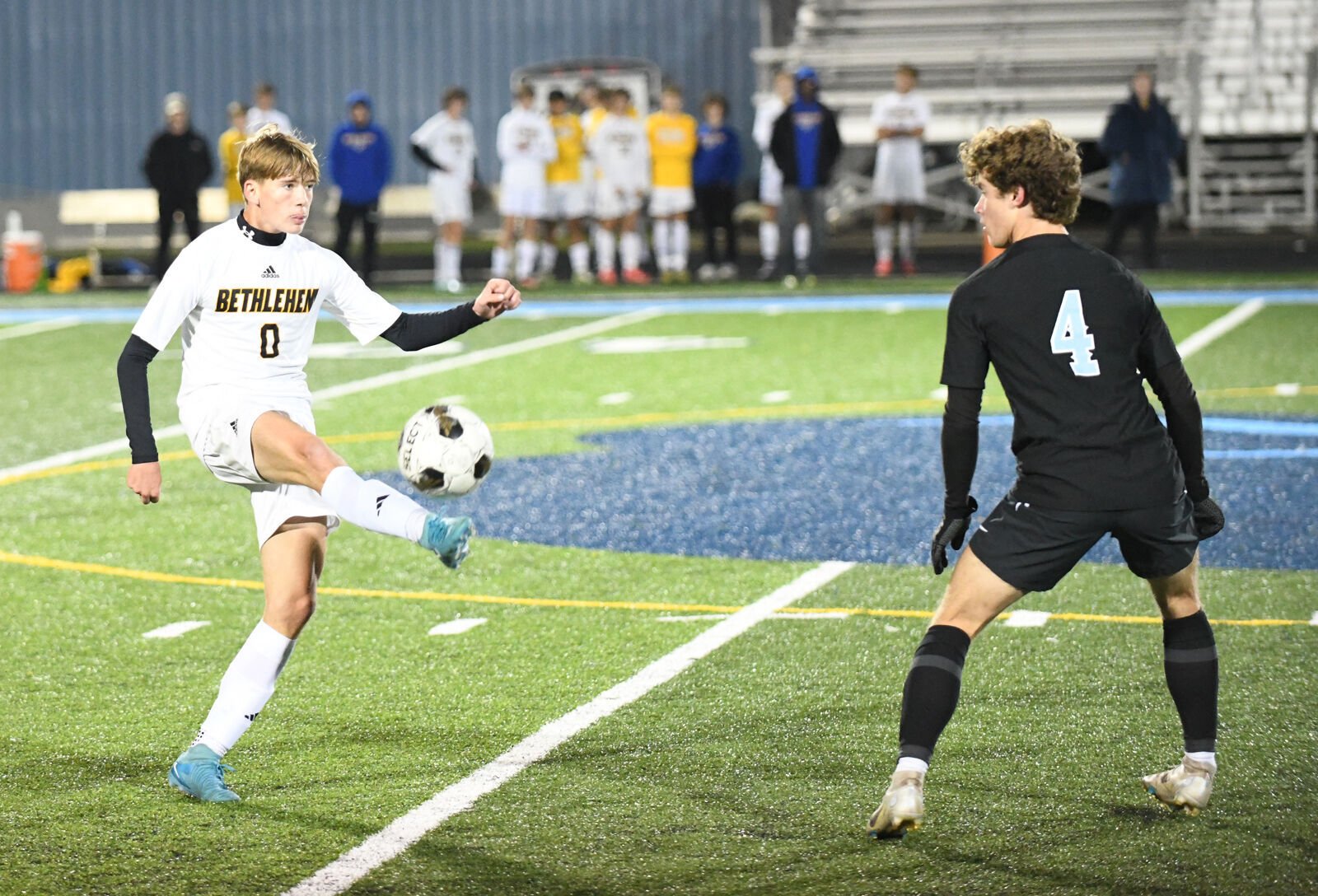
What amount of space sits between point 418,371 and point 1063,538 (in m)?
11.0

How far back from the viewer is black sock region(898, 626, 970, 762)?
4.57 meters

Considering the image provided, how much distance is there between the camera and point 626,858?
4531 millimetres

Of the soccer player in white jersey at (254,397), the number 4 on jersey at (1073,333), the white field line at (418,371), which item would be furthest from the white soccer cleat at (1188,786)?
the white field line at (418,371)

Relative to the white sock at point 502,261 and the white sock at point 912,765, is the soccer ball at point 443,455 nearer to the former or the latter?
the white sock at point 912,765

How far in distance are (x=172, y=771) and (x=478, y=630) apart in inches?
83.3

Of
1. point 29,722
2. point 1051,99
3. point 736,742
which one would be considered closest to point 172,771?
point 29,722

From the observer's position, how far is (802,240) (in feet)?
69.3

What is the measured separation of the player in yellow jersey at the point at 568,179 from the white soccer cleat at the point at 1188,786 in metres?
17.7

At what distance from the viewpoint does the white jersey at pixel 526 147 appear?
2138cm

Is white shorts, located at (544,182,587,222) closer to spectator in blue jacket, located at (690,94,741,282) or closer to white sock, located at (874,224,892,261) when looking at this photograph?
spectator in blue jacket, located at (690,94,741,282)

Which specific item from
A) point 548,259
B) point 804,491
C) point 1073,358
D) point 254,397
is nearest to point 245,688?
point 254,397

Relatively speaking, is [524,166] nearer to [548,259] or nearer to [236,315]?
[548,259]

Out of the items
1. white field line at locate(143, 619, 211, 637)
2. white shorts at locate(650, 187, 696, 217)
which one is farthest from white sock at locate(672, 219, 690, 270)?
white field line at locate(143, 619, 211, 637)

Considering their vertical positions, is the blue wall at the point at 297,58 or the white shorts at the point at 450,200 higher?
the blue wall at the point at 297,58
